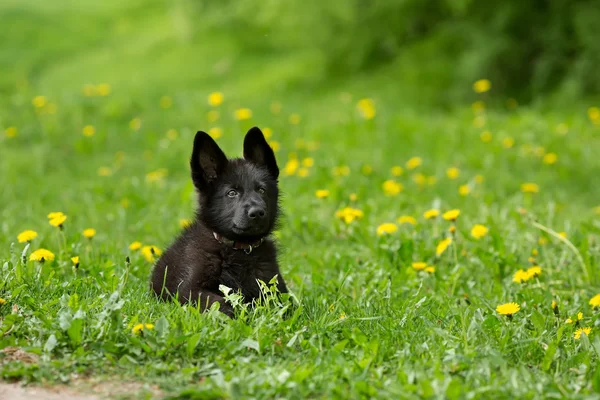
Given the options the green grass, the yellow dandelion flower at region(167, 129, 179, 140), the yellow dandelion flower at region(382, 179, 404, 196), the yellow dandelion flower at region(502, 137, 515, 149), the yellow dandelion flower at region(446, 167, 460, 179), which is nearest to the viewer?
the green grass

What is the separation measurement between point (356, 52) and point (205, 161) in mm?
9249

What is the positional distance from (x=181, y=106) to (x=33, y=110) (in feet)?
7.02

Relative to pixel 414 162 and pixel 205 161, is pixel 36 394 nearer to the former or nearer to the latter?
pixel 205 161

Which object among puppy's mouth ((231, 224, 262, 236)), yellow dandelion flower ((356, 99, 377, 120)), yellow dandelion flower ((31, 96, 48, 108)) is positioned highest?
yellow dandelion flower ((31, 96, 48, 108))

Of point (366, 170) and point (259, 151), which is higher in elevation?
point (259, 151)

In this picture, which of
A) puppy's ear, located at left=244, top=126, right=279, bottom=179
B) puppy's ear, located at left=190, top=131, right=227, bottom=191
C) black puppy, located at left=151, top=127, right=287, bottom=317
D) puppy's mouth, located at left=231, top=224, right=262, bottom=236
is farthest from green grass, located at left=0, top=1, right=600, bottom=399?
puppy's ear, located at left=244, top=126, right=279, bottom=179

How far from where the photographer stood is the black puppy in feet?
14.5

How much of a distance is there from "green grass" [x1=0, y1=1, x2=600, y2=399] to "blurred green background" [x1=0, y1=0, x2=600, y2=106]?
22 cm

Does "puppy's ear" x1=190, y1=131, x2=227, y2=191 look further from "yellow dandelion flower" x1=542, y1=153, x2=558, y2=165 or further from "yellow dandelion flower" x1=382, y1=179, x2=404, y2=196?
"yellow dandelion flower" x1=542, y1=153, x2=558, y2=165

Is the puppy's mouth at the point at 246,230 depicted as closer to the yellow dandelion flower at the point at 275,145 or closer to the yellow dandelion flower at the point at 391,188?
the yellow dandelion flower at the point at 391,188

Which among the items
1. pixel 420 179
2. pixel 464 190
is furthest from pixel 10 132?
pixel 464 190

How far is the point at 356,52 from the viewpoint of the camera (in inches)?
530

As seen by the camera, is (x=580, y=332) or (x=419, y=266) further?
(x=419, y=266)

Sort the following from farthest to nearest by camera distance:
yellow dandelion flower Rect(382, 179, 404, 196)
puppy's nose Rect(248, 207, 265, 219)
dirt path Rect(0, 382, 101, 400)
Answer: yellow dandelion flower Rect(382, 179, 404, 196)
puppy's nose Rect(248, 207, 265, 219)
dirt path Rect(0, 382, 101, 400)
